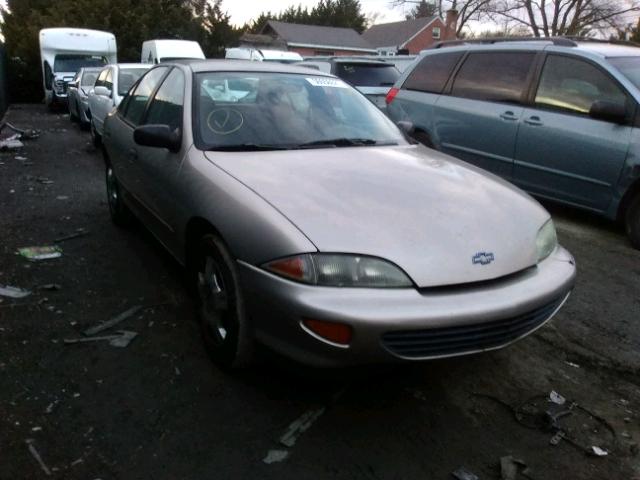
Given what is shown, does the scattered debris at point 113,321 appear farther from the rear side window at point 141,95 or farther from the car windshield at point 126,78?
the car windshield at point 126,78

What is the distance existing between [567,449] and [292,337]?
1.32 meters

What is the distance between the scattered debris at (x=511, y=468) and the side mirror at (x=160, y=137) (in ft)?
8.07

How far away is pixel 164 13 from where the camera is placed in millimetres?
26891

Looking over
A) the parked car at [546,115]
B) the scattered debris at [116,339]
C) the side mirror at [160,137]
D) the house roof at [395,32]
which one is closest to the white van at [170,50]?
the parked car at [546,115]

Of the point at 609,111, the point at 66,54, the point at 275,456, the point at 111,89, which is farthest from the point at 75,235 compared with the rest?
the point at 66,54

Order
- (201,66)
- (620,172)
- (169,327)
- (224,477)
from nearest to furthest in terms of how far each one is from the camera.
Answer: (224,477) → (169,327) → (201,66) → (620,172)

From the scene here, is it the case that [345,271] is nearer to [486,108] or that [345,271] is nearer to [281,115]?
[281,115]

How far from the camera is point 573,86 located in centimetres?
571

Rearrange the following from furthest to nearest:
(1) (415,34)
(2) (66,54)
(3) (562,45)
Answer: (1) (415,34) < (2) (66,54) < (3) (562,45)

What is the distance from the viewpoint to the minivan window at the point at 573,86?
541 cm

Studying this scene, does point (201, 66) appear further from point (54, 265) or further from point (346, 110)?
point (54, 265)

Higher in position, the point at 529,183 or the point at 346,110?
the point at 346,110

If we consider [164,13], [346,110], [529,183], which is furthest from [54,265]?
[164,13]

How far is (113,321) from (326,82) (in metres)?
2.23
